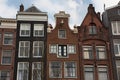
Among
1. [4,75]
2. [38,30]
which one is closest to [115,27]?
[38,30]

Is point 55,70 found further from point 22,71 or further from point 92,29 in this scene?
point 92,29

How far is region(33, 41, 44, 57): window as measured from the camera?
34.1 meters

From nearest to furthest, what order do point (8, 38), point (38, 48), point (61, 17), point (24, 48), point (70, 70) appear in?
point (70, 70) < point (24, 48) < point (38, 48) < point (8, 38) < point (61, 17)

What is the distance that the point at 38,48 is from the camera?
3447 centimetres

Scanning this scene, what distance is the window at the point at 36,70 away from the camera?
32.3m

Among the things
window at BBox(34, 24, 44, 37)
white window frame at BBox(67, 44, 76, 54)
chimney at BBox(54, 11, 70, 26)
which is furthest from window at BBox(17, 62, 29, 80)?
chimney at BBox(54, 11, 70, 26)

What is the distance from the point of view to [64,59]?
33.8 m

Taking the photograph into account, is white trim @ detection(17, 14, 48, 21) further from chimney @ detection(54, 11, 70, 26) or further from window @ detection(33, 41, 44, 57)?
window @ detection(33, 41, 44, 57)

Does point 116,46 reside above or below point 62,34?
below

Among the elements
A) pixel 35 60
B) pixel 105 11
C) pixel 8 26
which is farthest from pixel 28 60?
pixel 105 11

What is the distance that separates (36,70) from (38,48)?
3.19m

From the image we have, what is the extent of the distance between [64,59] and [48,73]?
279cm

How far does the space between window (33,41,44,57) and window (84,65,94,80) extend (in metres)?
6.14

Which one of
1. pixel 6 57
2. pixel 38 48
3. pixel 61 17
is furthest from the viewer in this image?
pixel 61 17
